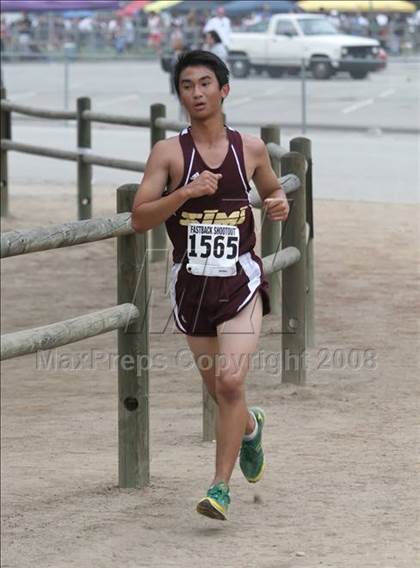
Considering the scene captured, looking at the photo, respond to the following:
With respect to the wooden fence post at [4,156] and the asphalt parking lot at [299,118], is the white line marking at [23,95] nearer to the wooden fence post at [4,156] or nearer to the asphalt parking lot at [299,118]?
the asphalt parking lot at [299,118]

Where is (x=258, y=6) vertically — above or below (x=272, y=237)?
above

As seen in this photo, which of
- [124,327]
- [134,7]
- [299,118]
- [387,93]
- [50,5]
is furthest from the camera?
[134,7]

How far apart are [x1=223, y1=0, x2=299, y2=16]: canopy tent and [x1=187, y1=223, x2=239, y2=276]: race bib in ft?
120

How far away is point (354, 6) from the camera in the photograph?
137ft

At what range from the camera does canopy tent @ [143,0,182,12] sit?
130 ft

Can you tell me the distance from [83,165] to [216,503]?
7.93 metres

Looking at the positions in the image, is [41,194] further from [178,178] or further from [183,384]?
[178,178]

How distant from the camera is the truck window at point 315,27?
3203 cm

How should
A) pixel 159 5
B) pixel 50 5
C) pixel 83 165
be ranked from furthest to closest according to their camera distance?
1. pixel 159 5
2. pixel 50 5
3. pixel 83 165

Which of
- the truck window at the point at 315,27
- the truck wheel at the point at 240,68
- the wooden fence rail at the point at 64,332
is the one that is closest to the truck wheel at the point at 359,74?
the truck wheel at the point at 240,68

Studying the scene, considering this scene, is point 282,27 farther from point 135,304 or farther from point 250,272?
point 250,272

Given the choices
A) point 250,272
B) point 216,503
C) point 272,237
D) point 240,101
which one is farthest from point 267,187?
point 240,101

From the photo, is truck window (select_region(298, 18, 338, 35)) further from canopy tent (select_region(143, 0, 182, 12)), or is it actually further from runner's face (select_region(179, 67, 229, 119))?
runner's face (select_region(179, 67, 229, 119))

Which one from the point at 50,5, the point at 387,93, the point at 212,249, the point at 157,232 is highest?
the point at 50,5
